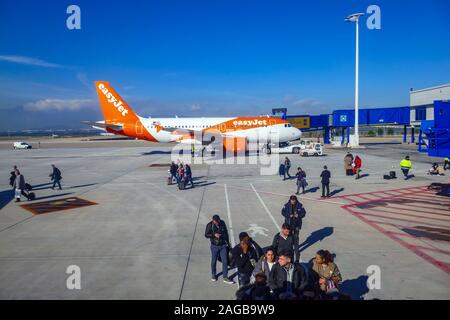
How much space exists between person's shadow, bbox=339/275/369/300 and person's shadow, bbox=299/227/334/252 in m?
2.43

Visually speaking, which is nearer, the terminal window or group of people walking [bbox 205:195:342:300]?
group of people walking [bbox 205:195:342:300]

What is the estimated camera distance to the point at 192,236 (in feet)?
39.0

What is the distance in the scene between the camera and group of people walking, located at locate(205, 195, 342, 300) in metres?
6.12

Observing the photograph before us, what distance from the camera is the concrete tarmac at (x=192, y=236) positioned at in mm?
8086

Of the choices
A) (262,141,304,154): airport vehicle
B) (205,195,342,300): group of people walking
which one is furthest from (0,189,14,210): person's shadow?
(262,141,304,154): airport vehicle

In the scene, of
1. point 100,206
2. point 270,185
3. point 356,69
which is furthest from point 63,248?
point 356,69

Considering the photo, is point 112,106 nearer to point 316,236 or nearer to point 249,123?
point 249,123

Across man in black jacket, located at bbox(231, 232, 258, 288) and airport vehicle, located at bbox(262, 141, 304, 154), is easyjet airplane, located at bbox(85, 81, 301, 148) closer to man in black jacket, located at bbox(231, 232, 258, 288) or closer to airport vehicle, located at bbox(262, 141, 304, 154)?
airport vehicle, located at bbox(262, 141, 304, 154)

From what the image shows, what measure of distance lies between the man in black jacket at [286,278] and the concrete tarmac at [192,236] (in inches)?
63.2

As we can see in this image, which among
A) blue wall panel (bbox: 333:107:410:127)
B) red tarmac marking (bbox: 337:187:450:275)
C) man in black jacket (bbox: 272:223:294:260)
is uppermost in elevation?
blue wall panel (bbox: 333:107:410:127)

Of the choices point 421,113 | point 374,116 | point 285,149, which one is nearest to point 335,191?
point 285,149

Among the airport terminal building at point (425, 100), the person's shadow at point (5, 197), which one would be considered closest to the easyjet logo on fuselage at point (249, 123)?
the person's shadow at point (5, 197)

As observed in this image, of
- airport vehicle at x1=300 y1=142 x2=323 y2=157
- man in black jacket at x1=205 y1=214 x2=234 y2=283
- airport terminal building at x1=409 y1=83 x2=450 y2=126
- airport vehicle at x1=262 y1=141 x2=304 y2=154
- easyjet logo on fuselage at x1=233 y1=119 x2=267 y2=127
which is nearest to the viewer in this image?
man in black jacket at x1=205 y1=214 x2=234 y2=283
